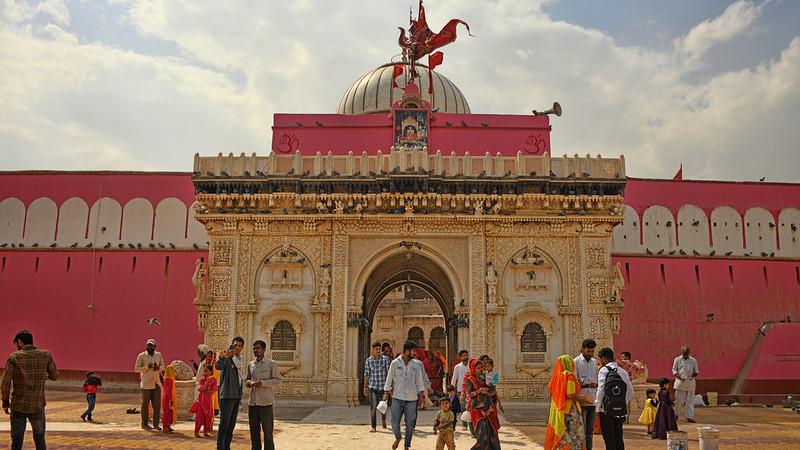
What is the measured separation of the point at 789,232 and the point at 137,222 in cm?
2239

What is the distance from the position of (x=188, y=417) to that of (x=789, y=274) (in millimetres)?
19501

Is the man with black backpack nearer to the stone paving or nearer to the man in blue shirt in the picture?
the stone paving

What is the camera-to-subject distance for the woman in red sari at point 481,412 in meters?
8.16

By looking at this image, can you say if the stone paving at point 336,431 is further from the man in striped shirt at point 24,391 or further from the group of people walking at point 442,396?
the man in striped shirt at point 24,391

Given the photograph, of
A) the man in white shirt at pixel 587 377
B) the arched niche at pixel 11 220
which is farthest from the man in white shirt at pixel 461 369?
the arched niche at pixel 11 220

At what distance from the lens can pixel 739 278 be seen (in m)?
21.7

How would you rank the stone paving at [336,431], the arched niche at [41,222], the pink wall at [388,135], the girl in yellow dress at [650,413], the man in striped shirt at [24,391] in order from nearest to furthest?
the man in striped shirt at [24,391]
the stone paving at [336,431]
the girl in yellow dress at [650,413]
the pink wall at [388,135]
the arched niche at [41,222]

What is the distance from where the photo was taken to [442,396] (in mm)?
9734

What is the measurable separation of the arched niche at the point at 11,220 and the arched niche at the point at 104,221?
2368 mm

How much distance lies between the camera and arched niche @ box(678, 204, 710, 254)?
72.8 feet

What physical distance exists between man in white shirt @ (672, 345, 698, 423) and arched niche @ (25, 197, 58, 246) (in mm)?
19706

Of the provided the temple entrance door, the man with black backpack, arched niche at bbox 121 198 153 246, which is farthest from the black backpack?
arched niche at bbox 121 198 153 246

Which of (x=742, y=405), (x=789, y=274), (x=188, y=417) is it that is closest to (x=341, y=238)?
(x=188, y=417)

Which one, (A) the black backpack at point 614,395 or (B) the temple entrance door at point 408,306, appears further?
(B) the temple entrance door at point 408,306
